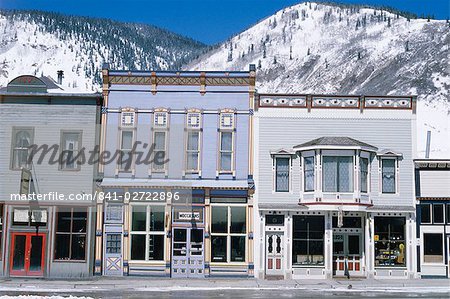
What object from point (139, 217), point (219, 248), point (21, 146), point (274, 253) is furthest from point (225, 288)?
point (21, 146)

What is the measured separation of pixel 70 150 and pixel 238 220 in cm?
860

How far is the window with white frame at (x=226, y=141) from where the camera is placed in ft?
103

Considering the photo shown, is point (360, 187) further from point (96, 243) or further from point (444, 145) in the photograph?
point (444, 145)

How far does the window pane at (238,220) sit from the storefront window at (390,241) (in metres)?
6.23

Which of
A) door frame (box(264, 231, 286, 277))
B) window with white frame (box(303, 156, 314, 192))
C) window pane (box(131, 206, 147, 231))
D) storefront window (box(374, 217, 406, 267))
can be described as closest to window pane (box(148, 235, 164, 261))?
window pane (box(131, 206, 147, 231))

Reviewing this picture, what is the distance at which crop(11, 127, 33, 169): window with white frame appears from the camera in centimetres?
3122

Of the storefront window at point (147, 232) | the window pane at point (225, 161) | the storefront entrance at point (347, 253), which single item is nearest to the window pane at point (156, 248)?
the storefront window at point (147, 232)

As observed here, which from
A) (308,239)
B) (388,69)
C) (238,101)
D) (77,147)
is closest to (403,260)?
(308,239)

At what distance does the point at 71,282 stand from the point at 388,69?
166239 mm

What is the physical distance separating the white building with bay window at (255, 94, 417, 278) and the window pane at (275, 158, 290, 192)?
0.16 feet

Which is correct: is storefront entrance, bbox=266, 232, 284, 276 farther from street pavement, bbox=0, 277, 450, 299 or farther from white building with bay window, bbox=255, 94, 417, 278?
street pavement, bbox=0, 277, 450, 299

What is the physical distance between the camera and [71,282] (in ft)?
93.1

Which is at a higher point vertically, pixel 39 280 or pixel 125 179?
pixel 125 179

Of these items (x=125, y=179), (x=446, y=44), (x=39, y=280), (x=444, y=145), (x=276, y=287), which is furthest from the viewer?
(x=446, y=44)
